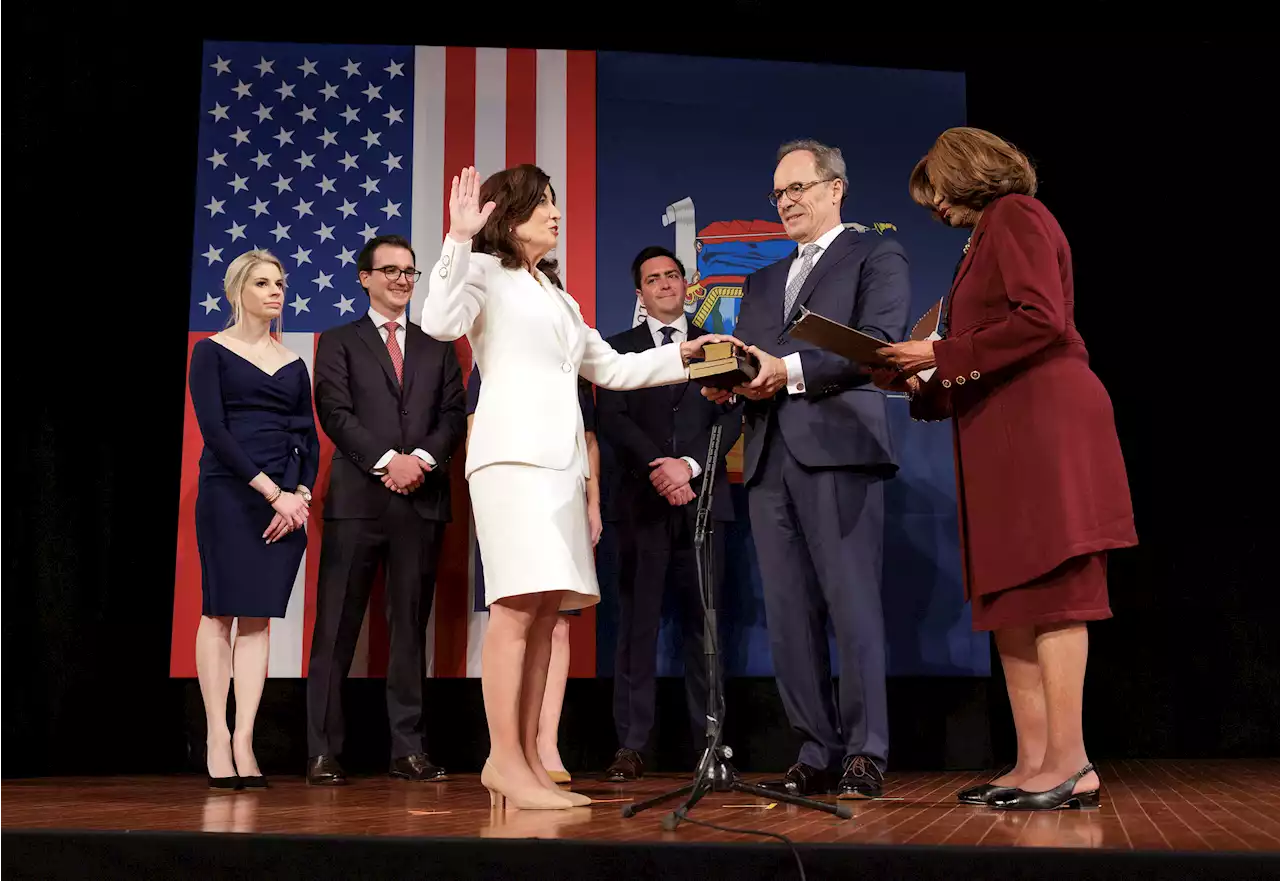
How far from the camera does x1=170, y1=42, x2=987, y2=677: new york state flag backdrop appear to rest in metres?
4.59

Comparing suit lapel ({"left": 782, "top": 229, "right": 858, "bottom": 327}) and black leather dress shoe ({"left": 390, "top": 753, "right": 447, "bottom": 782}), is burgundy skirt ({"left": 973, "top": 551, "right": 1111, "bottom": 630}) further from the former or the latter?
black leather dress shoe ({"left": 390, "top": 753, "right": 447, "bottom": 782})

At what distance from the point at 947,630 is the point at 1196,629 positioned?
3.60ft

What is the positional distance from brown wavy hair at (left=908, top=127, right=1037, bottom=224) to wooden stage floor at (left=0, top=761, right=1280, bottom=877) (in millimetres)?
1527

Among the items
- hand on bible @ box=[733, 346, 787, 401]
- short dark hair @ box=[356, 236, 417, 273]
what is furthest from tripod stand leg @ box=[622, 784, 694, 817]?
short dark hair @ box=[356, 236, 417, 273]

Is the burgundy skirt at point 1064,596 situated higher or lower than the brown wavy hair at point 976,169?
lower

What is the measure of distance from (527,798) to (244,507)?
177cm

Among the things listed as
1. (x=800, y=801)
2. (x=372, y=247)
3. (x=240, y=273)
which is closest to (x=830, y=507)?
(x=800, y=801)

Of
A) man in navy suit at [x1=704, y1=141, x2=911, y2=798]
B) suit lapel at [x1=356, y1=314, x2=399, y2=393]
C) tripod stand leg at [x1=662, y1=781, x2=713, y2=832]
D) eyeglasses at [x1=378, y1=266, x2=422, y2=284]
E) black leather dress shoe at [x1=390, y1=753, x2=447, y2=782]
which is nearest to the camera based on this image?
tripod stand leg at [x1=662, y1=781, x2=713, y2=832]

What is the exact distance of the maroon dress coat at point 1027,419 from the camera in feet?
8.86

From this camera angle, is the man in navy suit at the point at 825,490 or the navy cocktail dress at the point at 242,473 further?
the navy cocktail dress at the point at 242,473

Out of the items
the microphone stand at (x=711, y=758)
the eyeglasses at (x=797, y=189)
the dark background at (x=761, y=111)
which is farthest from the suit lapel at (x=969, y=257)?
the dark background at (x=761, y=111)

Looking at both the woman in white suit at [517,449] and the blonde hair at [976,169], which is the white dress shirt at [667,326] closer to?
the woman in white suit at [517,449]

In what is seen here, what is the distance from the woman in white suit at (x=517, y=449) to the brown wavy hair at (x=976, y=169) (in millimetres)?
1041

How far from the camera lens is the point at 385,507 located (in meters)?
4.18
